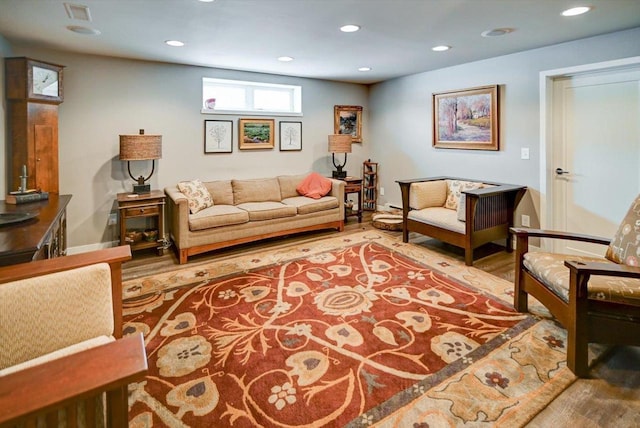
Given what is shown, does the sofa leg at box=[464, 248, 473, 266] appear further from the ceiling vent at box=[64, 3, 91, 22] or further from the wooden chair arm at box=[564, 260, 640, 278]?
the ceiling vent at box=[64, 3, 91, 22]

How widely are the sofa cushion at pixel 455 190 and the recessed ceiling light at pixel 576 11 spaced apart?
74.7 inches

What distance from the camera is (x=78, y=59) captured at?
389 cm

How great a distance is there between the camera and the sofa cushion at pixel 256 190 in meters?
4.79

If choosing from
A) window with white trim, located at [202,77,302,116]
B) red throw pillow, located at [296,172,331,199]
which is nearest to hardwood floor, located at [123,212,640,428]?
red throw pillow, located at [296,172,331,199]

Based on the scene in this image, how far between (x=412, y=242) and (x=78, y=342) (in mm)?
3763

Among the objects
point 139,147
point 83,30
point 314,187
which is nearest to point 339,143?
point 314,187

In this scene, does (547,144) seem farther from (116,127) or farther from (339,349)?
(116,127)

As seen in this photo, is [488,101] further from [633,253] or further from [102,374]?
[102,374]

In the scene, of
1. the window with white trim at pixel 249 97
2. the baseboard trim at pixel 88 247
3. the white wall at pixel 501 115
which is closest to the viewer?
the white wall at pixel 501 115

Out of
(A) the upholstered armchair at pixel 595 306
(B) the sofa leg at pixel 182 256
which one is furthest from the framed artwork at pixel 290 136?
(A) the upholstered armchair at pixel 595 306

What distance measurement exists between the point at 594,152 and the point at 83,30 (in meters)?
5.04

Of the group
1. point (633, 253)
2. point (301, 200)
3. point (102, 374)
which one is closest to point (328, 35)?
point (301, 200)

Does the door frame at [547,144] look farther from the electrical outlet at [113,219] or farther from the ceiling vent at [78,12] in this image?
the electrical outlet at [113,219]

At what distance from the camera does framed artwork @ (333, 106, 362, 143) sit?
5965 mm
